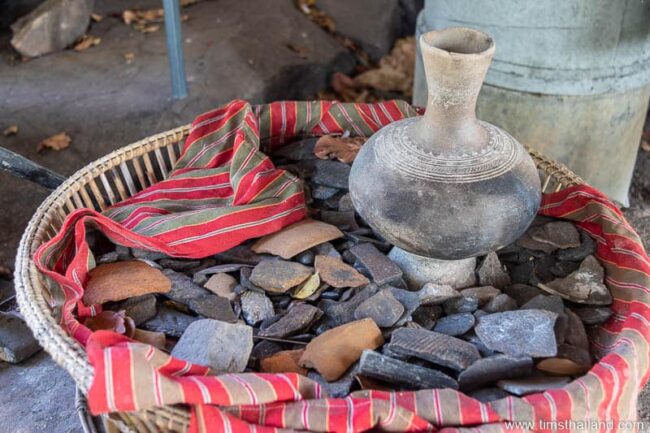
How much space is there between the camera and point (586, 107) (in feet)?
8.72

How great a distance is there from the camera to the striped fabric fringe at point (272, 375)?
1.20 metres

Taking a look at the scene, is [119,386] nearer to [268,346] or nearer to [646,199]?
[268,346]

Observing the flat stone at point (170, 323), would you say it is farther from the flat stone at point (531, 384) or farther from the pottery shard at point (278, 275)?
the flat stone at point (531, 384)

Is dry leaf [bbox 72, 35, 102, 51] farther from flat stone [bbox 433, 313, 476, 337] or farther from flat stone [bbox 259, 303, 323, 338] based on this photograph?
flat stone [bbox 433, 313, 476, 337]

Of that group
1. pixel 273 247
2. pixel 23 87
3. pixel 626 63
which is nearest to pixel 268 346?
pixel 273 247

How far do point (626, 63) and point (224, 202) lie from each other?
168cm

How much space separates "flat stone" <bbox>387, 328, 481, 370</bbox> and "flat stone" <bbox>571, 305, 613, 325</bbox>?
1.06 ft

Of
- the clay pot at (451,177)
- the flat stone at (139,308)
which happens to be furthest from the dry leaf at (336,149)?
the flat stone at (139,308)

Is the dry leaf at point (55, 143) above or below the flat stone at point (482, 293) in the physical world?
below

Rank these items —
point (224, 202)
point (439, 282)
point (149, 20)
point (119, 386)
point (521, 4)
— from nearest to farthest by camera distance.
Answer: point (119, 386)
point (439, 282)
point (224, 202)
point (521, 4)
point (149, 20)

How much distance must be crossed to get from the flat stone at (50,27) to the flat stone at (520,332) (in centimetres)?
293

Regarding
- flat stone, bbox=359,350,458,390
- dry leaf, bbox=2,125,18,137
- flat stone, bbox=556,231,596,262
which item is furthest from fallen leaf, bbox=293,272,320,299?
dry leaf, bbox=2,125,18,137

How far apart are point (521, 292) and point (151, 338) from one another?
3.04 feet

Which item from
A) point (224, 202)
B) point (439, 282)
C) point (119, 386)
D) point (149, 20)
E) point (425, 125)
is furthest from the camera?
point (149, 20)
